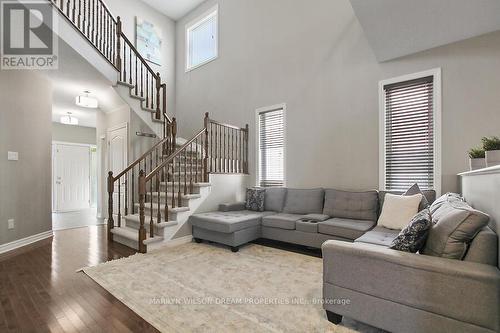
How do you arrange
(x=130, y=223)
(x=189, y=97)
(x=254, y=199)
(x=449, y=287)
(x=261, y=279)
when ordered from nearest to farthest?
(x=449, y=287), (x=261, y=279), (x=130, y=223), (x=254, y=199), (x=189, y=97)

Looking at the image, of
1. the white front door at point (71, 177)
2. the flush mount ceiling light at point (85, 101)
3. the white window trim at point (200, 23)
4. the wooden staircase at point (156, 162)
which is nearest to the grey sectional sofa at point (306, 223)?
the wooden staircase at point (156, 162)

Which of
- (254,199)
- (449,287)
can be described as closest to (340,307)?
(449,287)

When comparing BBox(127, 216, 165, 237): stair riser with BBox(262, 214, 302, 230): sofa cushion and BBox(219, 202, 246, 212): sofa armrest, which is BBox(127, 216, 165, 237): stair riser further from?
BBox(262, 214, 302, 230): sofa cushion

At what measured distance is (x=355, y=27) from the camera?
3.90 m

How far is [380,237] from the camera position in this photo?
2592 millimetres

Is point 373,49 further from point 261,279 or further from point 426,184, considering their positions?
point 261,279

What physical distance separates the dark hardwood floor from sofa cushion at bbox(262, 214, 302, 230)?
2057 millimetres

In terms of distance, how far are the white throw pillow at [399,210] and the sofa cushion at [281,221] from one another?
115 cm

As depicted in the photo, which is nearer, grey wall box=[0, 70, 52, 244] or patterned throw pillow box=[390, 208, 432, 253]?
patterned throw pillow box=[390, 208, 432, 253]

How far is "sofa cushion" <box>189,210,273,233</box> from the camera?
11.7ft

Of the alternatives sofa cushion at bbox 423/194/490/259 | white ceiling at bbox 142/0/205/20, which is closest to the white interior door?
white ceiling at bbox 142/0/205/20

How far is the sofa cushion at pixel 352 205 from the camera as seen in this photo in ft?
11.4

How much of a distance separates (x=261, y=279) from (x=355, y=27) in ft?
13.0

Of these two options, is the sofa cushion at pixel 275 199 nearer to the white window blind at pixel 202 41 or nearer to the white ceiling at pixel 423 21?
the white ceiling at pixel 423 21
